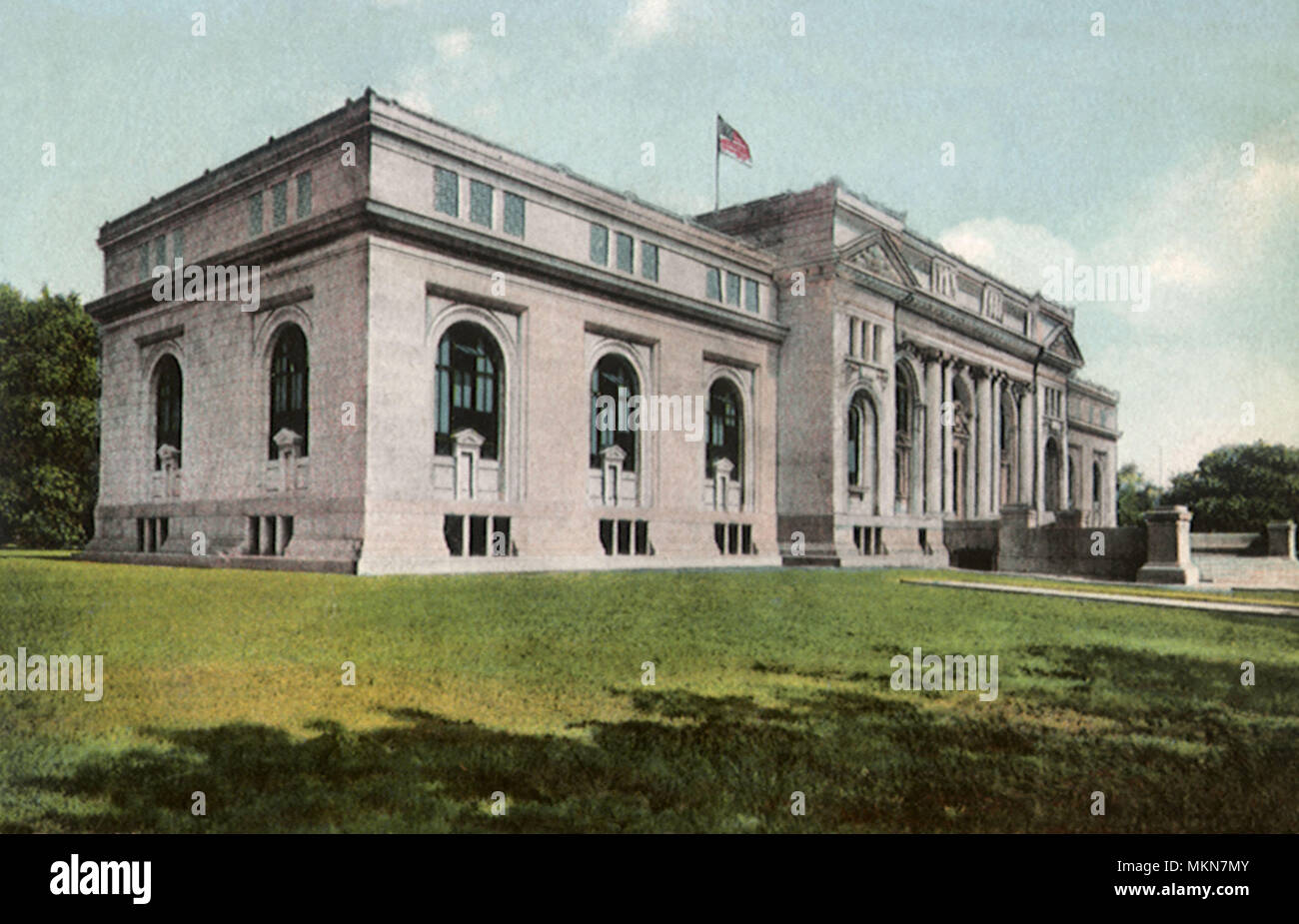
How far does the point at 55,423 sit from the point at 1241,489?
6950 cm

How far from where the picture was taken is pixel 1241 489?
58562 millimetres

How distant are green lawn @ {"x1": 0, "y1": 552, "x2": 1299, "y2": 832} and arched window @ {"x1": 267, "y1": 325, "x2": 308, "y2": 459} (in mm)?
21545

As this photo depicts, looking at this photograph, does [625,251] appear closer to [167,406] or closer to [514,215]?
[514,215]

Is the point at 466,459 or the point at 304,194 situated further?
the point at 466,459

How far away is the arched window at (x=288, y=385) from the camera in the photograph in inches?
1490

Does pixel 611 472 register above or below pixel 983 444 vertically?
below

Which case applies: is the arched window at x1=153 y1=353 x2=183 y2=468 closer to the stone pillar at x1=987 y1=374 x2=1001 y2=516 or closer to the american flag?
the american flag

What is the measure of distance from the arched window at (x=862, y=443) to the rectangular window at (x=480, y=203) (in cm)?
2590

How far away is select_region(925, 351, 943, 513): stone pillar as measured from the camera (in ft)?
201

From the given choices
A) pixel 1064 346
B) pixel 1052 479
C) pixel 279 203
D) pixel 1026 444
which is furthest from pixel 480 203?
pixel 1052 479

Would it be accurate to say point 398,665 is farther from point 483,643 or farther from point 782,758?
point 782,758

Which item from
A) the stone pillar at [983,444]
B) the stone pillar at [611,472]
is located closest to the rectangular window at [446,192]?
the stone pillar at [611,472]

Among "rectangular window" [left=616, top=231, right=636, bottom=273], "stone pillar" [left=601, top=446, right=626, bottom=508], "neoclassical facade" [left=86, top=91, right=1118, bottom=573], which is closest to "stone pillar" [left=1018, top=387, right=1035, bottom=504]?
"neoclassical facade" [left=86, top=91, right=1118, bottom=573]
